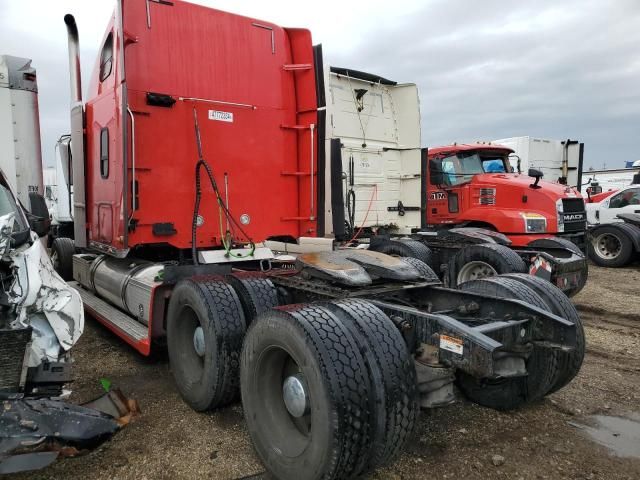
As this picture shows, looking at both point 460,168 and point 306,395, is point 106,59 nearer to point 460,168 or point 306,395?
point 306,395

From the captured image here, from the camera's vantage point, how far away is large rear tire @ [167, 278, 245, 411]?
12.3ft

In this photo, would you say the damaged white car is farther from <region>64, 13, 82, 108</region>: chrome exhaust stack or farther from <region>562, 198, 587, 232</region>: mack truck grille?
<region>562, 198, 587, 232</region>: mack truck grille

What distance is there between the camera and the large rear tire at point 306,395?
2.51 m

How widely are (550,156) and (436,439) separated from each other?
14.8 metres

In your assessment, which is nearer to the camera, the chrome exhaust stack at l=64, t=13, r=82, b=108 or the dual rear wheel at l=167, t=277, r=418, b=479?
the dual rear wheel at l=167, t=277, r=418, b=479

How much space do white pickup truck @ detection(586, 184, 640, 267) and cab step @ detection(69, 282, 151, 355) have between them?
448 inches

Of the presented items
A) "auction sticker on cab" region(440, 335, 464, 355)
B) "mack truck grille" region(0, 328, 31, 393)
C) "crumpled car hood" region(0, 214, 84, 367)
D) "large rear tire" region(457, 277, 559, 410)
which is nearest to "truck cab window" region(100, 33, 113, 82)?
"crumpled car hood" region(0, 214, 84, 367)

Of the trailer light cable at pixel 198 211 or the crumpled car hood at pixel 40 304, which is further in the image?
the trailer light cable at pixel 198 211

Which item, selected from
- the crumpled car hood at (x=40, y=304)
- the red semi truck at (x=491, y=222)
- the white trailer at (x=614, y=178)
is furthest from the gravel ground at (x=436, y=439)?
the white trailer at (x=614, y=178)

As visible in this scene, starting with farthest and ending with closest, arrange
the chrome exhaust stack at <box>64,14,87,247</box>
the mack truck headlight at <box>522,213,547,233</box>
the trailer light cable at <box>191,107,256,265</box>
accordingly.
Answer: the mack truck headlight at <box>522,213,547,233</box>, the chrome exhaust stack at <box>64,14,87,247</box>, the trailer light cable at <box>191,107,256,265</box>

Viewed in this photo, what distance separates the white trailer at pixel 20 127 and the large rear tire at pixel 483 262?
5.51 metres

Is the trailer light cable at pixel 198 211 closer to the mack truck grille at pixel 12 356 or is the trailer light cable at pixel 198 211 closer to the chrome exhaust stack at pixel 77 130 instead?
the chrome exhaust stack at pixel 77 130

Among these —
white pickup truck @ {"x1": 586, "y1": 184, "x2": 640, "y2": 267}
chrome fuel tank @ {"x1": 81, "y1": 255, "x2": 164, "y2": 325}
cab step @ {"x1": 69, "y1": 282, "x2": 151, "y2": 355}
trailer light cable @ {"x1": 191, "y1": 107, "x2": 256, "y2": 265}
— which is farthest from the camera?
white pickup truck @ {"x1": 586, "y1": 184, "x2": 640, "y2": 267}

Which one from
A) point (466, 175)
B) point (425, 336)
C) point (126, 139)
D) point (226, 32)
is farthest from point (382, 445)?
point (466, 175)
